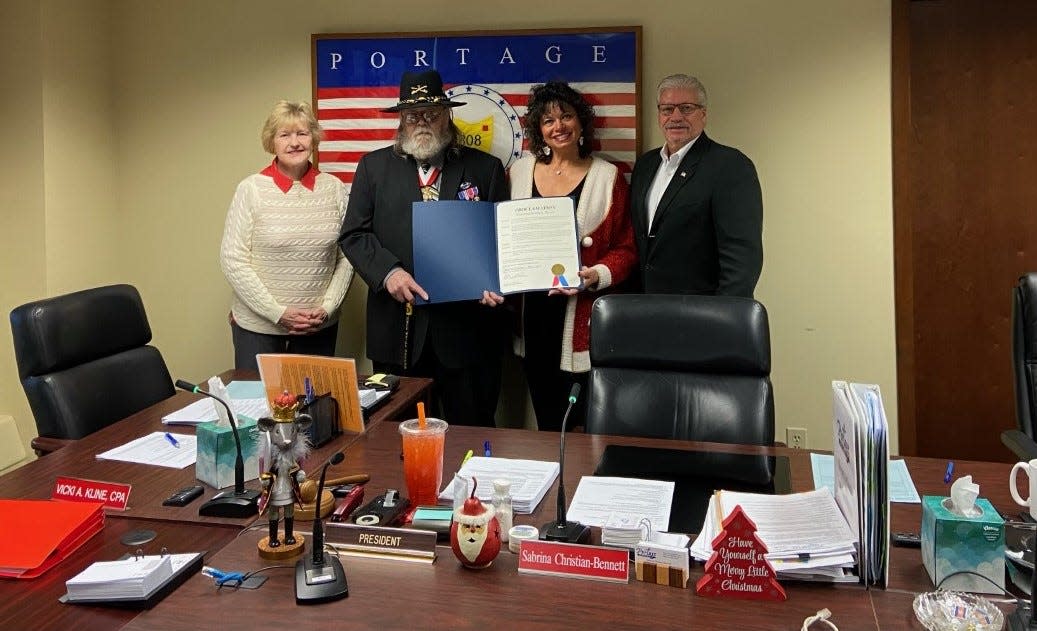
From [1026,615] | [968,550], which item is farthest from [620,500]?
[1026,615]

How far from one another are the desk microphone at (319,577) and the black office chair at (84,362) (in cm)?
120

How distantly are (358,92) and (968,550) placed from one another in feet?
10.3

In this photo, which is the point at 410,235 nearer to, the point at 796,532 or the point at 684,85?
the point at 684,85

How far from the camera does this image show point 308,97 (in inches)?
154

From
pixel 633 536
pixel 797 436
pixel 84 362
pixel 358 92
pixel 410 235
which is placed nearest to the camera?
pixel 633 536

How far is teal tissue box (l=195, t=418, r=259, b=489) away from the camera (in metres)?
1.83

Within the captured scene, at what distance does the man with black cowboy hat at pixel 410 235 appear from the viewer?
132 inches

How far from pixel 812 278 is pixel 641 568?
2476 millimetres

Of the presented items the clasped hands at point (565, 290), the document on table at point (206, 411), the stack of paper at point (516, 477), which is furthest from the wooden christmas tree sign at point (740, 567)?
the clasped hands at point (565, 290)

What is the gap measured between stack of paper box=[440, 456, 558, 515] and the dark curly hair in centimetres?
180

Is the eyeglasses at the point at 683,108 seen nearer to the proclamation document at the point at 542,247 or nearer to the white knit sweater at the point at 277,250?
the proclamation document at the point at 542,247

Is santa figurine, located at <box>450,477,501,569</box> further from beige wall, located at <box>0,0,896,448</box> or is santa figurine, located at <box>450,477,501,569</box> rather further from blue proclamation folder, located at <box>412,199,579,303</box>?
beige wall, located at <box>0,0,896,448</box>

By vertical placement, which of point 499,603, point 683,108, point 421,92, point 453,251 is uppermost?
point 421,92

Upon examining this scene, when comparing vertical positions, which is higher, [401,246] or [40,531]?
[401,246]
